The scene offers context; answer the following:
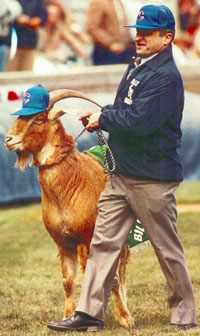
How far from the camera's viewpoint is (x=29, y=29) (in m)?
12.2

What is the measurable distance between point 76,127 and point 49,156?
3.09 metres

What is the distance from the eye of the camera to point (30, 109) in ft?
20.7

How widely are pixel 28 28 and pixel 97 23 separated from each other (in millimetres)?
928

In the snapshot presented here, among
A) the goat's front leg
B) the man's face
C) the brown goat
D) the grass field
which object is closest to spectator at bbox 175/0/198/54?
the grass field

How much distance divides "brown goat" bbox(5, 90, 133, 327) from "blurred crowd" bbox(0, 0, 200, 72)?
17.7 ft

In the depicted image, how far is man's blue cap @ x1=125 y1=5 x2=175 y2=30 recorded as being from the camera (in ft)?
20.1

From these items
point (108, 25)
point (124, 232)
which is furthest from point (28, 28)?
point (124, 232)

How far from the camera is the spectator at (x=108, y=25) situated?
41.1ft

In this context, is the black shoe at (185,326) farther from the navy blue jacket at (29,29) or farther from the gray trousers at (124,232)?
the navy blue jacket at (29,29)

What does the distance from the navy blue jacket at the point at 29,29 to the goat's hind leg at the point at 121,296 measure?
597cm

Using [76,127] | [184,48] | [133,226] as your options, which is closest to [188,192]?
[184,48]

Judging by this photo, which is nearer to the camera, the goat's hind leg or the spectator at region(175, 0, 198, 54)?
the goat's hind leg

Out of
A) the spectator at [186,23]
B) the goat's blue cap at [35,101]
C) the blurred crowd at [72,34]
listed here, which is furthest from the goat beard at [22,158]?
the spectator at [186,23]

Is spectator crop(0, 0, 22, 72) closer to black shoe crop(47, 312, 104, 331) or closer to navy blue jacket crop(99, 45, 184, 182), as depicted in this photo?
navy blue jacket crop(99, 45, 184, 182)
